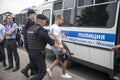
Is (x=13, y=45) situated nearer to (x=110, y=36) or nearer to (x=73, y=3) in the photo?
(x=73, y=3)

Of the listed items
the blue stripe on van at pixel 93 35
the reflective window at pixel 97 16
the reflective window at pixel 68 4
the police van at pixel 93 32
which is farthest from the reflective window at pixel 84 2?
the blue stripe on van at pixel 93 35

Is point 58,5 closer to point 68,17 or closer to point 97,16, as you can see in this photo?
point 68,17

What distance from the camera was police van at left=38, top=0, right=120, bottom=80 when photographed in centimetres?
625

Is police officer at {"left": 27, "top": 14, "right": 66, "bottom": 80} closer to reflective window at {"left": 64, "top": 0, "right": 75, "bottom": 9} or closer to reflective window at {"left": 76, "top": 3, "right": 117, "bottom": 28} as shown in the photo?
reflective window at {"left": 76, "top": 3, "right": 117, "bottom": 28}

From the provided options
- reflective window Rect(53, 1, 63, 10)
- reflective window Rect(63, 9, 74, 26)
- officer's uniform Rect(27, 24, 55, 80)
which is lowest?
officer's uniform Rect(27, 24, 55, 80)

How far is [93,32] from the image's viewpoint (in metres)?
6.98

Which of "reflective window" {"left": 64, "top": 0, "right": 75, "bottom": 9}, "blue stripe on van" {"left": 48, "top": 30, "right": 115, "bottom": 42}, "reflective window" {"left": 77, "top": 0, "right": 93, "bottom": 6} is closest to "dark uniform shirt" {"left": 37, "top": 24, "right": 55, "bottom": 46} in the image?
"blue stripe on van" {"left": 48, "top": 30, "right": 115, "bottom": 42}

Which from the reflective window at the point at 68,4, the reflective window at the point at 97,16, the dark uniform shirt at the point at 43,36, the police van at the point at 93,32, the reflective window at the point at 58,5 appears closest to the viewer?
the dark uniform shirt at the point at 43,36

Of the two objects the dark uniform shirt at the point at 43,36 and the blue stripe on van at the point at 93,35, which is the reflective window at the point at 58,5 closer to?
the blue stripe on van at the point at 93,35

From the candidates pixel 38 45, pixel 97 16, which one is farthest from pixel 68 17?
pixel 38 45

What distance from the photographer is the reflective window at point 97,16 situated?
6384 mm

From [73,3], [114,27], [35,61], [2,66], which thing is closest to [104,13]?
[114,27]

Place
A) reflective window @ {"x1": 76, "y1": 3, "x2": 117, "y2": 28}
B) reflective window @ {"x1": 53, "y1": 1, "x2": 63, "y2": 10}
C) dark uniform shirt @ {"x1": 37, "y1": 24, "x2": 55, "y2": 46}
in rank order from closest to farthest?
dark uniform shirt @ {"x1": 37, "y1": 24, "x2": 55, "y2": 46} → reflective window @ {"x1": 76, "y1": 3, "x2": 117, "y2": 28} → reflective window @ {"x1": 53, "y1": 1, "x2": 63, "y2": 10}

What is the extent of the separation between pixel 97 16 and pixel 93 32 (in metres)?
0.48
